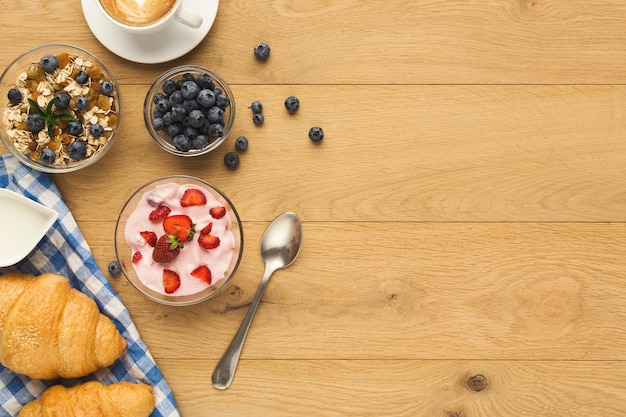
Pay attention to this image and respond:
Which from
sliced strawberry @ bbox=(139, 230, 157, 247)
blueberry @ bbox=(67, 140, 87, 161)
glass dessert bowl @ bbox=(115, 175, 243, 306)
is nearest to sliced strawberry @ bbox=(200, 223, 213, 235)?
glass dessert bowl @ bbox=(115, 175, 243, 306)

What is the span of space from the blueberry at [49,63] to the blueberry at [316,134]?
24.7 inches

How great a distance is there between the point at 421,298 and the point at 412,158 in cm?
35

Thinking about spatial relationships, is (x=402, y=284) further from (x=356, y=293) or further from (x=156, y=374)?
(x=156, y=374)

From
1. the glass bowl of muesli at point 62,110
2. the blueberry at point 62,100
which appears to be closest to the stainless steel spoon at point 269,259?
the glass bowl of muesli at point 62,110

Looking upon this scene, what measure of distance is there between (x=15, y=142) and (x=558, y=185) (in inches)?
52.2

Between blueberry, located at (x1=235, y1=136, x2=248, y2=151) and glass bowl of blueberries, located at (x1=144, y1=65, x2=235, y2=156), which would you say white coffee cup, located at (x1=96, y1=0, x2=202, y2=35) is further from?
blueberry, located at (x1=235, y1=136, x2=248, y2=151)

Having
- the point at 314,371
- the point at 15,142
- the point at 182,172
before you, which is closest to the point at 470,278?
the point at 314,371

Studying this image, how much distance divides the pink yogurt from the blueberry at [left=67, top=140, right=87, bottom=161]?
0.18 metres

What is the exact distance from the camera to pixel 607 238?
1746mm

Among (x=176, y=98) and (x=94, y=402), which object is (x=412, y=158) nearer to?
(x=176, y=98)

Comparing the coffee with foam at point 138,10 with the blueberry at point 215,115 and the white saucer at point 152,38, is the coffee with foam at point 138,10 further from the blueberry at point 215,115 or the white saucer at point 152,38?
the blueberry at point 215,115

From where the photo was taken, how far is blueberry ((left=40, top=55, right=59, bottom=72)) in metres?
1.62

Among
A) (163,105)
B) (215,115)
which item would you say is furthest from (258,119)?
(163,105)

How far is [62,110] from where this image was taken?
1.63 meters
